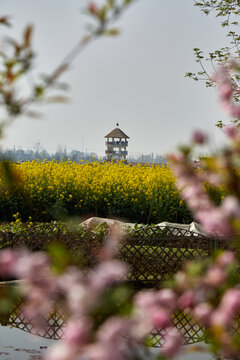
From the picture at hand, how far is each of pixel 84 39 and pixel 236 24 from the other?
8293 millimetres

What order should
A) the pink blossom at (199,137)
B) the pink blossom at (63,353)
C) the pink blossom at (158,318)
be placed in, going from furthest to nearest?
the pink blossom at (199,137), the pink blossom at (158,318), the pink blossom at (63,353)

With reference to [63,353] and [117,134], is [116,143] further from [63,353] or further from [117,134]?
[63,353]

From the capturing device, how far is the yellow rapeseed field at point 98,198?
8.45 m

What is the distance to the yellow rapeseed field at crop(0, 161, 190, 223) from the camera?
845 centimetres

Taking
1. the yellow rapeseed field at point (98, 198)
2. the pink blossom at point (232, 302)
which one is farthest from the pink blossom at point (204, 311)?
the yellow rapeseed field at point (98, 198)

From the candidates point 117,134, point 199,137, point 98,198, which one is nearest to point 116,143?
point 117,134

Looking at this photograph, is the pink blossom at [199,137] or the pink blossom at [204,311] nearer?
the pink blossom at [204,311]

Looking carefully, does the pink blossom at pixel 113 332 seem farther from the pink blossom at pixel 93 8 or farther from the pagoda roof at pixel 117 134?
the pagoda roof at pixel 117 134

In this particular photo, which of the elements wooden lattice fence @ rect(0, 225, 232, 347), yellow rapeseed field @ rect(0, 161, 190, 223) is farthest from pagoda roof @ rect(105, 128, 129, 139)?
wooden lattice fence @ rect(0, 225, 232, 347)

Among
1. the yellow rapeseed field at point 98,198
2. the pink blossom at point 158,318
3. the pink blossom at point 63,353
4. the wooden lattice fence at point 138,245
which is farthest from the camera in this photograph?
the yellow rapeseed field at point 98,198

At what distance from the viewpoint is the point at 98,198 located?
855 centimetres

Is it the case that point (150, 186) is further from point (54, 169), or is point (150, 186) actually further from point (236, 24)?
point (236, 24)

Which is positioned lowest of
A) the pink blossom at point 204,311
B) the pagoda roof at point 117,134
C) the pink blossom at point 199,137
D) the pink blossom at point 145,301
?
the pink blossom at point 204,311

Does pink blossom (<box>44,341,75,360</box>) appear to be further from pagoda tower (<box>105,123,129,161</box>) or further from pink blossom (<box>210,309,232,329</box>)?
pagoda tower (<box>105,123,129,161</box>)
